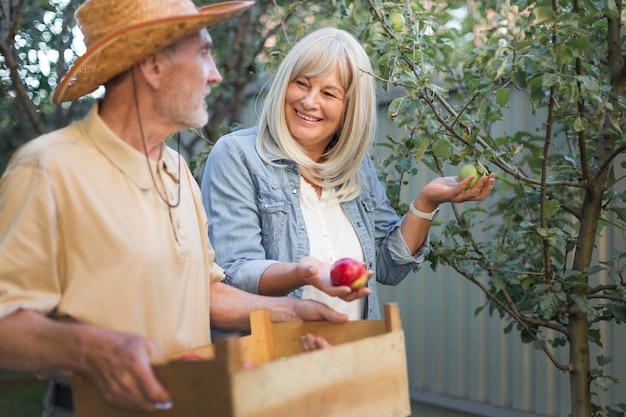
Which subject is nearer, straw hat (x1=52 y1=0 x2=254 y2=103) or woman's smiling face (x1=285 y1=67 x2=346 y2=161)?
straw hat (x1=52 y1=0 x2=254 y2=103)

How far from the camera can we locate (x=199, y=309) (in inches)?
77.9

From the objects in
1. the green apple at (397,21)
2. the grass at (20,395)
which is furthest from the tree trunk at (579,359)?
the grass at (20,395)

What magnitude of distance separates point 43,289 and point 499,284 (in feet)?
6.55

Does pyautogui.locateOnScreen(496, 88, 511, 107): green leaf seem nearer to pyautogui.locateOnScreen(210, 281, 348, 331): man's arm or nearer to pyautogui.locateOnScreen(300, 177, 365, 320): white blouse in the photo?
pyautogui.locateOnScreen(300, 177, 365, 320): white blouse

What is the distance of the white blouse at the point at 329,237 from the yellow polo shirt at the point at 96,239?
28.5 inches

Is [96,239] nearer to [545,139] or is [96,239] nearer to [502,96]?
[502,96]

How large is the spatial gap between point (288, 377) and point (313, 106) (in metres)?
1.30

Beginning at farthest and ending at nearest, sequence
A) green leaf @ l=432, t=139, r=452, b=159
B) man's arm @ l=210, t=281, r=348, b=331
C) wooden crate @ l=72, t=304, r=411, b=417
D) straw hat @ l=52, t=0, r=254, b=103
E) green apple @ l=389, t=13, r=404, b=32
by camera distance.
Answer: green apple @ l=389, t=13, r=404, b=32, green leaf @ l=432, t=139, r=452, b=159, man's arm @ l=210, t=281, r=348, b=331, straw hat @ l=52, t=0, r=254, b=103, wooden crate @ l=72, t=304, r=411, b=417

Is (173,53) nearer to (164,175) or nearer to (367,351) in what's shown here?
(164,175)

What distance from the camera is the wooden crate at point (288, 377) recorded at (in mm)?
1445

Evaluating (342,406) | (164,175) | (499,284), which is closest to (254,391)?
(342,406)

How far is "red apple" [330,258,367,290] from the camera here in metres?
2.07

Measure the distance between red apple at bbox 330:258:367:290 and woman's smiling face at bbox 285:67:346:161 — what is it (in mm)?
731

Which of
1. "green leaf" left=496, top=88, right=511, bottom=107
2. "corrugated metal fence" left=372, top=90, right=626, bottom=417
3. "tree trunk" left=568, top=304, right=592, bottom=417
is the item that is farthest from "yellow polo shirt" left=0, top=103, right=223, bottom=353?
"corrugated metal fence" left=372, top=90, right=626, bottom=417
